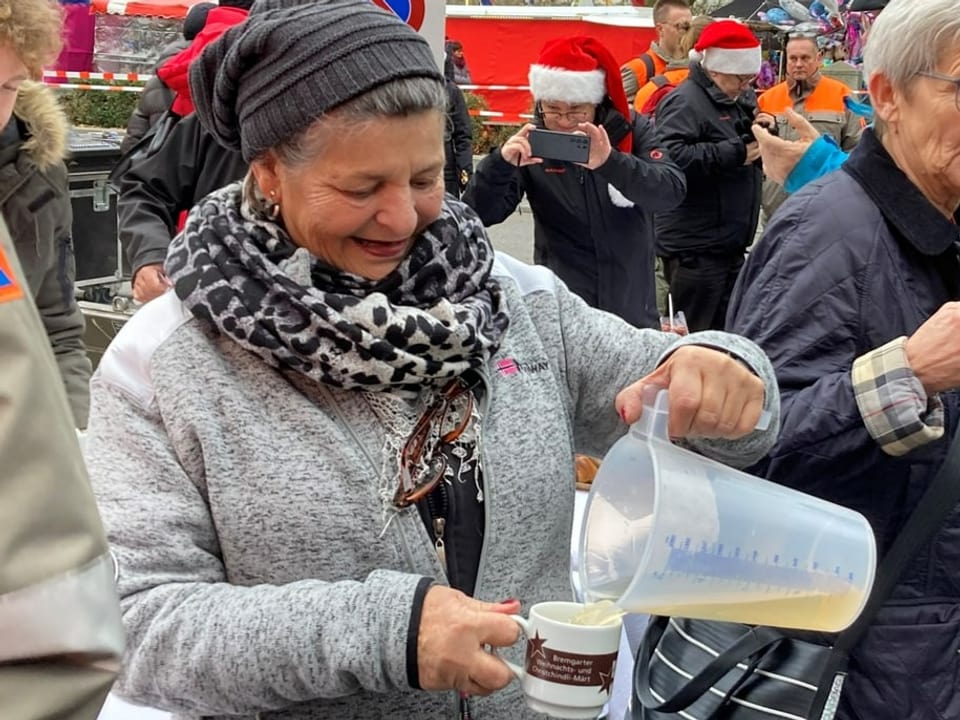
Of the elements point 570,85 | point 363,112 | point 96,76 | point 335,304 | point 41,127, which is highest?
point 363,112

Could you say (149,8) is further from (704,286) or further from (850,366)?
(850,366)

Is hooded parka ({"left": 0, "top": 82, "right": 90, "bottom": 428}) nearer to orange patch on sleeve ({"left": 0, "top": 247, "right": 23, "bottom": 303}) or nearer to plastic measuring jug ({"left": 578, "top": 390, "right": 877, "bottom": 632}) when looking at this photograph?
plastic measuring jug ({"left": 578, "top": 390, "right": 877, "bottom": 632})

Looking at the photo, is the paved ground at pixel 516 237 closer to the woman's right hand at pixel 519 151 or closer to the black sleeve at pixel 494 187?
the black sleeve at pixel 494 187

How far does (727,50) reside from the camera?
267 inches

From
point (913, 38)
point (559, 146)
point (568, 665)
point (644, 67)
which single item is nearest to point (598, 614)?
point (568, 665)

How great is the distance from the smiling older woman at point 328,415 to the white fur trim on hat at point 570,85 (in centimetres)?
362

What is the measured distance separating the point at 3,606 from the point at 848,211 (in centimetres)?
165

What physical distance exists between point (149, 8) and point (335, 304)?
11436mm

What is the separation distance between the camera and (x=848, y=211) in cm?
211

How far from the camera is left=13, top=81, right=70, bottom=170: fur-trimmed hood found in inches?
136

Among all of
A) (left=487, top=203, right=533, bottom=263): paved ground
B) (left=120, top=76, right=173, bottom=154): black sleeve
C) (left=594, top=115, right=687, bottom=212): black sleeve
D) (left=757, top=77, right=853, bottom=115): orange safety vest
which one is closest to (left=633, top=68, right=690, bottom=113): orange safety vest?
(left=757, top=77, right=853, bottom=115): orange safety vest

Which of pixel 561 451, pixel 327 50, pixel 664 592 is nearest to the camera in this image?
pixel 664 592

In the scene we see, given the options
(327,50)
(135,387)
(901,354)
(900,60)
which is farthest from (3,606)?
(900,60)

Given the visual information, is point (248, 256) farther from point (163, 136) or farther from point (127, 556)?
point (163, 136)
